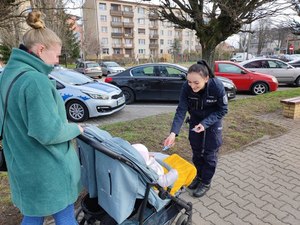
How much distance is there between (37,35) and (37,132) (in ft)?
2.00

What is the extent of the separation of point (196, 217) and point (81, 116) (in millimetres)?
5027

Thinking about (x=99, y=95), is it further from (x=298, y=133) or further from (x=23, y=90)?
(x=23, y=90)

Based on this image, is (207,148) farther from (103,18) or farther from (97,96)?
(103,18)

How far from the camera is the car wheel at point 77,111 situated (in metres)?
7.01

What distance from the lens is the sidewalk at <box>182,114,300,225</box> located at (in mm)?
2768

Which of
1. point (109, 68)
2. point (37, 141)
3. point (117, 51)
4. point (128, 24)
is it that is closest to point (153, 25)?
point (128, 24)

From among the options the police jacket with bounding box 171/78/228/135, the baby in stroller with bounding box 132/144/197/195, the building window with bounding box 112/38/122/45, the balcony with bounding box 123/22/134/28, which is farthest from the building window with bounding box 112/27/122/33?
the baby in stroller with bounding box 132/144/197/195

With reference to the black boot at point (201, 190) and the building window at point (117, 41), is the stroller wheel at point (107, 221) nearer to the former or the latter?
the black boot at point (201, 190)

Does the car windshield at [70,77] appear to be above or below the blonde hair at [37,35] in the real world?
below

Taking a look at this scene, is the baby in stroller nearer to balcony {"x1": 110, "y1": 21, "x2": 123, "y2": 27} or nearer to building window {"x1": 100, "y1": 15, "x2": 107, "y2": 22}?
building window {"x1": 100, "y1": 15, "x2": 107, "y2": 22}

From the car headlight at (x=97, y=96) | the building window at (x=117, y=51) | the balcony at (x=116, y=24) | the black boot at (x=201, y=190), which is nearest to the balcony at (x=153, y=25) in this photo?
the balcony at (x=116, y=24)

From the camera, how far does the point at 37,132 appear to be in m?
1.51

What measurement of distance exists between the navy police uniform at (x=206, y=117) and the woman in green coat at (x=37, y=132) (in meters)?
1.46

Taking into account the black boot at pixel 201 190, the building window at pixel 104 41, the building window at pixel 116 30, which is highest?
the building window at pixel 116 30
